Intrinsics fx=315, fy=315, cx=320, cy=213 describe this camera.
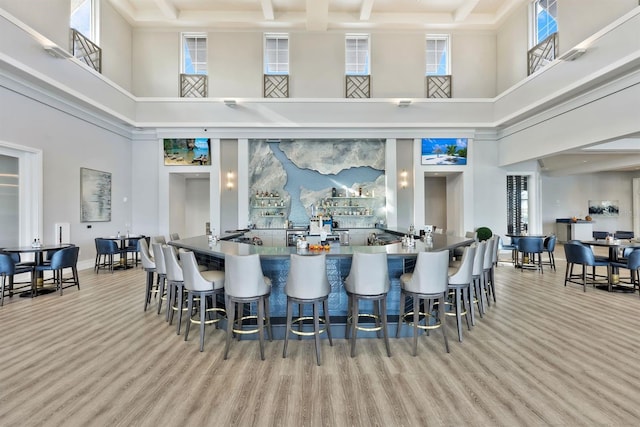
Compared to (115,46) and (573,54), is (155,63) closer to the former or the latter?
(115,46)

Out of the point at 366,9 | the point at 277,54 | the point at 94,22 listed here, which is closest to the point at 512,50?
the point at 366,9

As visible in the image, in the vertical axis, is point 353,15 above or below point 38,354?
above

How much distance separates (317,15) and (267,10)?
1.28 m

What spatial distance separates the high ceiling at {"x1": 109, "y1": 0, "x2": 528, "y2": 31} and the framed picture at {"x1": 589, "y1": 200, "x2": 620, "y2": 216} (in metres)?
8.91

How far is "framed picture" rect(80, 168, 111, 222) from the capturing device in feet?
24.0

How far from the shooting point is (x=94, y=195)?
7.65m

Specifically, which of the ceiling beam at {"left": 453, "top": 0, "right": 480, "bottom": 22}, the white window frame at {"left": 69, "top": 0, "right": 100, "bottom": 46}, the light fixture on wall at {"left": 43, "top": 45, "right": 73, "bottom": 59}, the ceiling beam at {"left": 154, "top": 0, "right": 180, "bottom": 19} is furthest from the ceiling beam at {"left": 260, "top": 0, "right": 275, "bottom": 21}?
the ceiling beam at {"left": 453, "top": 0, "right": 480, "bottom": 22}

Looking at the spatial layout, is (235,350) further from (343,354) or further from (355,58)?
(355,58)

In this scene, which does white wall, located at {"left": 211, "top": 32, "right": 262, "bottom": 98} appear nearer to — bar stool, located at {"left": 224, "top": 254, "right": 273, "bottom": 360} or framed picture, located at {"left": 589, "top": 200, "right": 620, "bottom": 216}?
bar stool, located at {"left": 224, "top": 254, "right": 273, "bottom": 360}

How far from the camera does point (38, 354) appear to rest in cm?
306

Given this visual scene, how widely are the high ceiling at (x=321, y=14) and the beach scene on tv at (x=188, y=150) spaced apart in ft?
10.5

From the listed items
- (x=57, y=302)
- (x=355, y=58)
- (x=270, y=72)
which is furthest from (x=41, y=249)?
(x=355, y=58)

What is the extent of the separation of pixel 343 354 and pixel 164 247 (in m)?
2.32

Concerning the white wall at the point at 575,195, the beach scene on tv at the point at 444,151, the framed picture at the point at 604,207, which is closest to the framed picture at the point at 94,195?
the beach scene on tv at the point at 444,151
